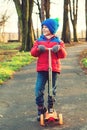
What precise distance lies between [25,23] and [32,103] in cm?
2220

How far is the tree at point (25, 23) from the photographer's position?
31188 millimetres

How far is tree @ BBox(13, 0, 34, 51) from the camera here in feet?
102

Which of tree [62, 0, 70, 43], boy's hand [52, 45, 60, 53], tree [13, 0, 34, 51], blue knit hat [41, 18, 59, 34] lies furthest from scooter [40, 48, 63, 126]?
tree [62, 0, 70, 43]

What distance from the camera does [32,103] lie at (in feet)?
32.6

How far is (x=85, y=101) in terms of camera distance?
393 inches

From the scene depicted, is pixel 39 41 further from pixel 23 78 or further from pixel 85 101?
pixel 23 78

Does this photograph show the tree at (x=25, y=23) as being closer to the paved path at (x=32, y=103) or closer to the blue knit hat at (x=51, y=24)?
the paved path at (x=32, y=103)

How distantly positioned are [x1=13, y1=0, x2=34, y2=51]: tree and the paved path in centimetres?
1611

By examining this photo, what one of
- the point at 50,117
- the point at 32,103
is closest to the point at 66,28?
the point at 32,103

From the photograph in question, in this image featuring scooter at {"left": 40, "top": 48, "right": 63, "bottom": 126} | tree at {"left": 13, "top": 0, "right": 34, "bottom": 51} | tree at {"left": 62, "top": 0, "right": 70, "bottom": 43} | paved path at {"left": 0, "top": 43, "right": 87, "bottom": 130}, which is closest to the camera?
scooter at {"left": 40, "top": 48, "right": 63, "bottom": 126}

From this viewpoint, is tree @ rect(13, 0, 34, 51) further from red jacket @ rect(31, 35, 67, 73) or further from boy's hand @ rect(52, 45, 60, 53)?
boy's hand @ rect(52, 45, 60, 53)

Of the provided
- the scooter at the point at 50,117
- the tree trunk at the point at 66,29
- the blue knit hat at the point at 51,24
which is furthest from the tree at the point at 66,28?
the scooter at the point at 50,117

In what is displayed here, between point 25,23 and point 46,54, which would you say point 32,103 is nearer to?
point 46,54

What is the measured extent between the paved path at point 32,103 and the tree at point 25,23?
16.1 m
